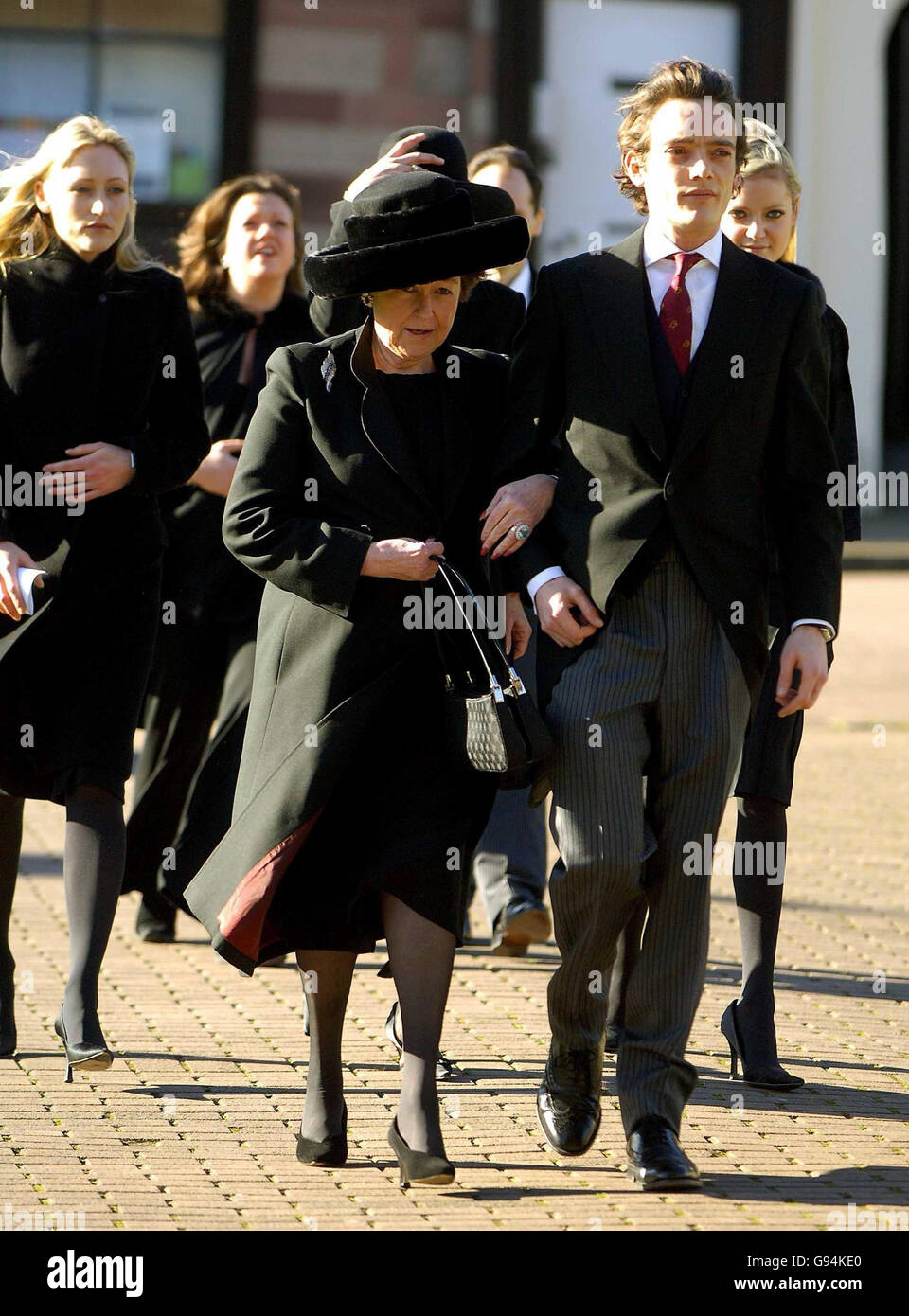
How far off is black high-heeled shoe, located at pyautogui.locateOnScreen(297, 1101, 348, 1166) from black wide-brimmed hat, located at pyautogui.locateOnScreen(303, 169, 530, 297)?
180 centimetres

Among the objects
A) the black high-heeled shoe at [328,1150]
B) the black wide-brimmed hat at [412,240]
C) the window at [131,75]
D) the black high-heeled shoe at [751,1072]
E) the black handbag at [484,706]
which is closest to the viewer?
the black handbag at [484,706]

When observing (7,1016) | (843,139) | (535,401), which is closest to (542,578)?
(535,401)

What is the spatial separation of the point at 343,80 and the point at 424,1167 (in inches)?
571

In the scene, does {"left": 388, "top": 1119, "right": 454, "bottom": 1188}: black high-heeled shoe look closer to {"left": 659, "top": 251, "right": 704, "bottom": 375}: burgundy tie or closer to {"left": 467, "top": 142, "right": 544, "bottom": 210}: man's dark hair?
{"left": 659, "top": 251, "right": 704, "bottom": 375}: burgundy tie

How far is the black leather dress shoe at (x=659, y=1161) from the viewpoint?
4.34m

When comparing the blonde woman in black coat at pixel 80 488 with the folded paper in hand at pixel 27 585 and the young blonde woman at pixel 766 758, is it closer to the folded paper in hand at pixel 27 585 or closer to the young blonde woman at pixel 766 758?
the folded paper in hand at pixel 27 585

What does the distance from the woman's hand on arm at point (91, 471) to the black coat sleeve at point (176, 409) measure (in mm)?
89

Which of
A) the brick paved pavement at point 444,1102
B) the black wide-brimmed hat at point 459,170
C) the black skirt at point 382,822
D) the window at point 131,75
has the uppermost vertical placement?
the window at point 131,75

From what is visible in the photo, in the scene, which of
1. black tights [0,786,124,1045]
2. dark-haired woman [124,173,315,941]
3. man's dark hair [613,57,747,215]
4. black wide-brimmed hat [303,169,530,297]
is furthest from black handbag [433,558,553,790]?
dark-haired woman [124,173,315,941]

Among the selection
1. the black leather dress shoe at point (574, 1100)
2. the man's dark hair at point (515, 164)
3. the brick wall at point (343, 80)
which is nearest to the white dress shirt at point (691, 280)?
the black leather dress shoe at point (574, 1100)

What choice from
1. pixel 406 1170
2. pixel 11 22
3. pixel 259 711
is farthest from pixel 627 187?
pixel 11 22

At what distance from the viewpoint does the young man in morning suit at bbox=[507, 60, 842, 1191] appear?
4.34 m

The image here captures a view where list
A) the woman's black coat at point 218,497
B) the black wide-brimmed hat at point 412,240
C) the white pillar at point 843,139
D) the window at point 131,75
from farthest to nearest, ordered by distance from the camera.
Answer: the white pillar at point 843,139, the window at point 131,75, the woman's black coat at point 218,497, the black wide-brimmed hat at point 412,240
